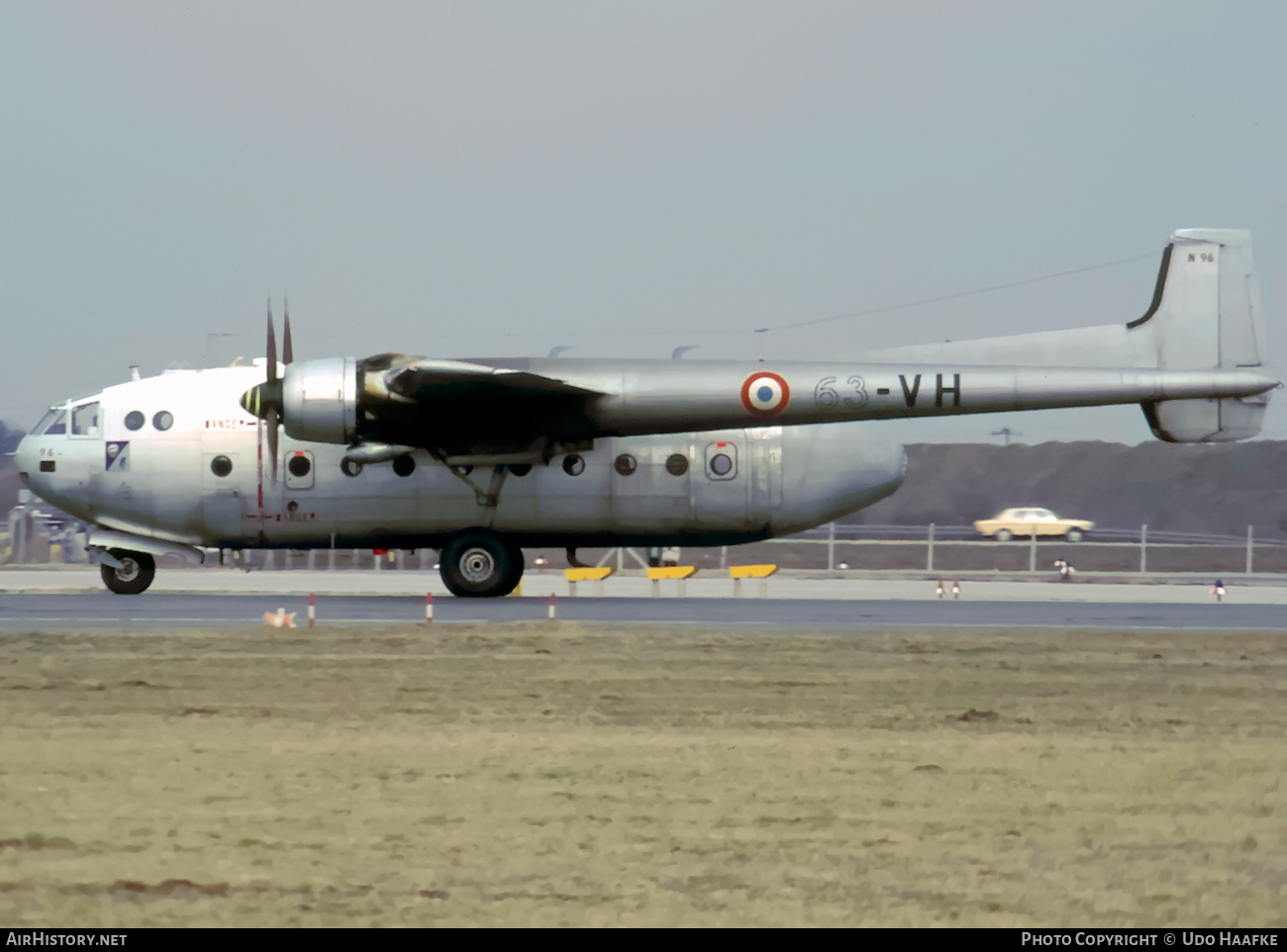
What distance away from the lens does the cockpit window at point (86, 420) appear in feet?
102

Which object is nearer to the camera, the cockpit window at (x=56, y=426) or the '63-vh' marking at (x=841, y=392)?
the '63-vh' marking at (x=841, y=392)

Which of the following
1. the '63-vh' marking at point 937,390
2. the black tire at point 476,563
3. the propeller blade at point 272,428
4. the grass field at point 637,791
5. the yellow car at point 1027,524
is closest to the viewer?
the grass field at point 637,791

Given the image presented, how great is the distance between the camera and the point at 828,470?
3056 centimetres

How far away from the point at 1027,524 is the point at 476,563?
204 feet

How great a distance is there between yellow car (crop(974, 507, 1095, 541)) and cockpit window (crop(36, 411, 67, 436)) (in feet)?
203

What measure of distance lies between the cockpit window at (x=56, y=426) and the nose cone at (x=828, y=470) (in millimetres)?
15330

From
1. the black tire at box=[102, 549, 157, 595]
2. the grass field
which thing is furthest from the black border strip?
the black tire at box=[102, 549, 157, 595]

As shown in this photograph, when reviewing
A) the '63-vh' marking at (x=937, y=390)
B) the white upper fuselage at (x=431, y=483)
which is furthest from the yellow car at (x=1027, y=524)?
the '63-vh' marking at (x=937, y=390)

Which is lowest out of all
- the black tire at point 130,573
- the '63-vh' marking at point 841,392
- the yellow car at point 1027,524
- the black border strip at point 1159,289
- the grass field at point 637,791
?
the yellow car at point 1027,524

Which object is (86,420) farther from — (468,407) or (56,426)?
(468,407)

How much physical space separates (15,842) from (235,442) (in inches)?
900

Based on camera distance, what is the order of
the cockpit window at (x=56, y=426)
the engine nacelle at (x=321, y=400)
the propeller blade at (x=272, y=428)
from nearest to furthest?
the engine nacelle at (x=321, y=400), the propeller blade at (x=272, y=428), the cockpit window at (x=56, y=426)

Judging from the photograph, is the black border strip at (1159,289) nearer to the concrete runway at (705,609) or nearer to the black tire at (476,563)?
the concrete runway at (705,609)

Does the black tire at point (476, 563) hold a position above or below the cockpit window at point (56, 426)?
below
